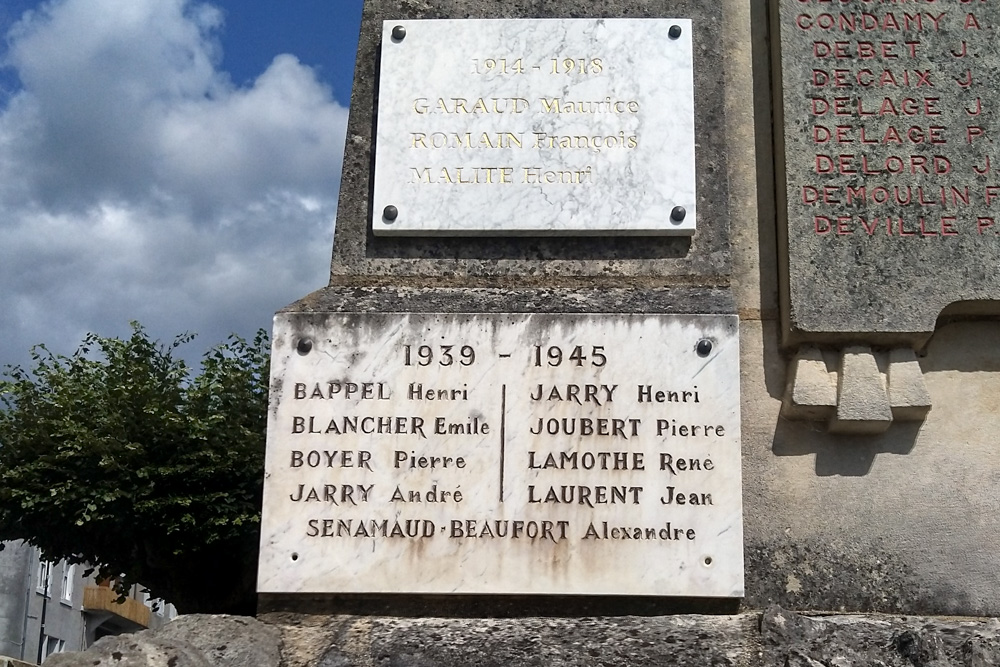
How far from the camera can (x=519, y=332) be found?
3818 mm

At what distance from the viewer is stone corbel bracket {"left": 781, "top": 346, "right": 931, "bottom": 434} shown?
3701 millimetres

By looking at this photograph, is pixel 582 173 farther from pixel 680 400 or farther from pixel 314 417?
pixel 314 417

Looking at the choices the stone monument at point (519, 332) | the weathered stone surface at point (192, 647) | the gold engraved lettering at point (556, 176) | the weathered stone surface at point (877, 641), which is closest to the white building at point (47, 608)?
the weathered stone surface at point (192, 647)

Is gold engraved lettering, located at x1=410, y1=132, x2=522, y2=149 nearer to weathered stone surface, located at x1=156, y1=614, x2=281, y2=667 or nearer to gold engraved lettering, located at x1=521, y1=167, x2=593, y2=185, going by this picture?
gold engraved lettering, located at x1=521, y1=167, x2=593, y2=185

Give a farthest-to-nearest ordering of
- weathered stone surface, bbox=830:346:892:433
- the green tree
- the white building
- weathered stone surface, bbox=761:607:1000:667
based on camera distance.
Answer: the white building → the green tree → weathered stone surface, bbox=830:346:892:433 → weathered stone surface, bbox=761:607:1000:667

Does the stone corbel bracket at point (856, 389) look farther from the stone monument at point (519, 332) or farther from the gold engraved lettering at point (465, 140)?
the gold engraved lettering at point (465, 140)

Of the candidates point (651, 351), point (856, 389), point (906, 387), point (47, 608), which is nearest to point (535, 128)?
point (651, 351)

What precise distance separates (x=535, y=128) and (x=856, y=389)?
5.00ft

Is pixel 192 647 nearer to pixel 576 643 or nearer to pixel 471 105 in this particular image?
pixel 576 643

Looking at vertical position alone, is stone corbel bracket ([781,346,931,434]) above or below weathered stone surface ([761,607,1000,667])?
above

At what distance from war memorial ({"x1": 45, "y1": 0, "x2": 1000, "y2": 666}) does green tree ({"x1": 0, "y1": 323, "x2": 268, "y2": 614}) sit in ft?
23.4

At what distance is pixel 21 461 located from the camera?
37.1ft

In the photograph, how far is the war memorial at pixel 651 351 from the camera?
358 centimetres

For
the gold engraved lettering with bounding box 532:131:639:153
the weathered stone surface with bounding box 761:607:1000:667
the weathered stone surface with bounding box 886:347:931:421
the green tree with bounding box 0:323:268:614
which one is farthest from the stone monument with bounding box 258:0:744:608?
the green tree with bounding box 0:323:268:614
